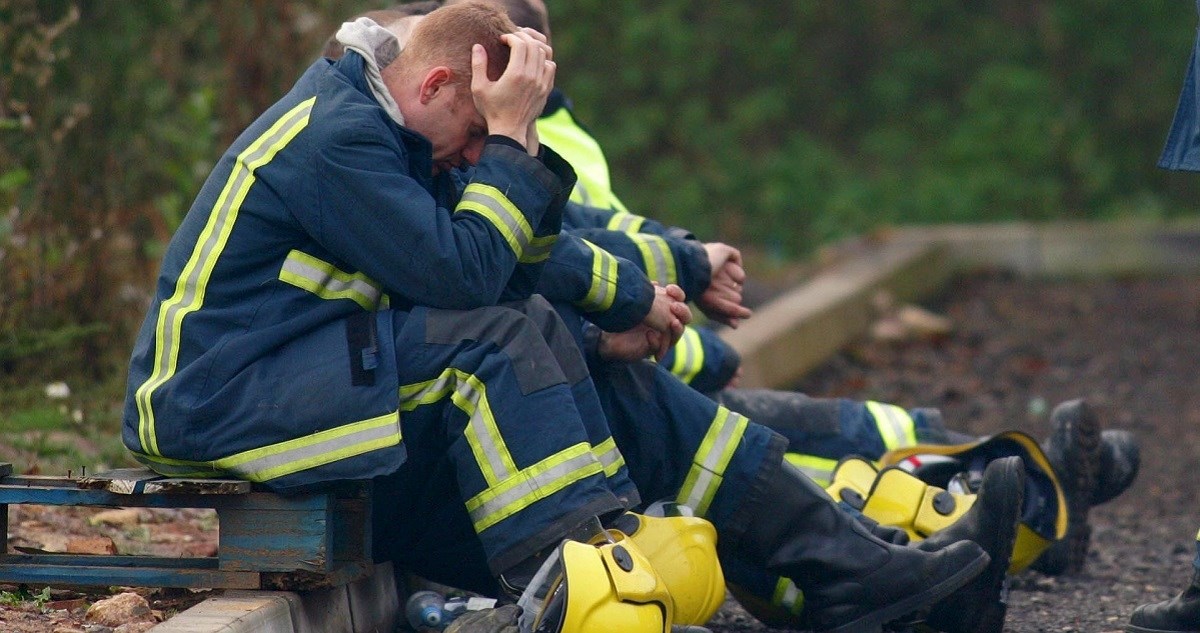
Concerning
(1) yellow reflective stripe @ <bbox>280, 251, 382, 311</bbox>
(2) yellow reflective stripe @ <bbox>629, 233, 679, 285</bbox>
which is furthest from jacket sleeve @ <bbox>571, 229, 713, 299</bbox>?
(1) yellow reflective stripe @ <bbox>280, 251, 382, 311</bbox>

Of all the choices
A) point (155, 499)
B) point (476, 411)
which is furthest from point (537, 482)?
point (155, 499)

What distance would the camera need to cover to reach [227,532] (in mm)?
2799

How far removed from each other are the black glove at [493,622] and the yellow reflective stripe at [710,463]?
0.51 m

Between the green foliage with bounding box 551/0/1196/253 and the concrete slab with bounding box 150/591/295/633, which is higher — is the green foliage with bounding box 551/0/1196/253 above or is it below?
below

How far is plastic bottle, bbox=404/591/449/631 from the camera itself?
3.11 meters

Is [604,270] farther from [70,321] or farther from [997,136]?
[997,136]

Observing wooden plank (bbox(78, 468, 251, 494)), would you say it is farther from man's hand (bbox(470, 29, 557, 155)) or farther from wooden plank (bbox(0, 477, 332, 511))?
man's hand (bbox(470, 29, 557, 155))

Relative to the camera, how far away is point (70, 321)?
456 cm

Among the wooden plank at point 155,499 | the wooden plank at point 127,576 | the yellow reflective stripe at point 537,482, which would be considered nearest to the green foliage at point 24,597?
the wooden plank at point 127,576

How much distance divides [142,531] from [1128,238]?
7779 millimetres

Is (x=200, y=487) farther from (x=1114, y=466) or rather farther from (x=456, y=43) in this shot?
(x=1114, y=466)

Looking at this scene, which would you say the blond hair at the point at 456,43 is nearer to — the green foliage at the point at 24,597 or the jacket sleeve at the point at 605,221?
the jacket sleeve at the point at 605,221

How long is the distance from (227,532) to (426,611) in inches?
19.6

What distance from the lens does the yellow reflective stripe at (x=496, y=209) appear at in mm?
2816
